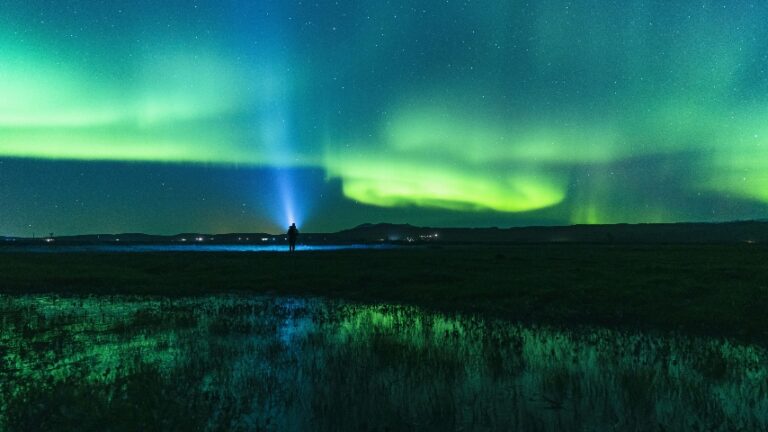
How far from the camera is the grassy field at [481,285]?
61.1 feet

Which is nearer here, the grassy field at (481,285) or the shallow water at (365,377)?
the shallow water at (365,377)

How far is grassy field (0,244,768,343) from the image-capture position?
18.6m

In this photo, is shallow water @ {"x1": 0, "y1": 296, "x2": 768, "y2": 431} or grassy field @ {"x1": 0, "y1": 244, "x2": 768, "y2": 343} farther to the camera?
grassy field @ {"x1": 0, "y1": 244, "x2": 768, "y2": 343}

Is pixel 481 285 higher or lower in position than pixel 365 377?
higher

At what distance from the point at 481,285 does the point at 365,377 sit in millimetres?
17260

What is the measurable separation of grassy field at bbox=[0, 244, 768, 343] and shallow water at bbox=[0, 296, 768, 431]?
3.23m

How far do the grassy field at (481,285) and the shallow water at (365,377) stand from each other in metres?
3.23

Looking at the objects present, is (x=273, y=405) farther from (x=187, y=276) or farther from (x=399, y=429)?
(x=187, y=276)

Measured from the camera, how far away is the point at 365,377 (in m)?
10.4

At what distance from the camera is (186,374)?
10.3 metres

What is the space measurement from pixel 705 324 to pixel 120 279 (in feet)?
102

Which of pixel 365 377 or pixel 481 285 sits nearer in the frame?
pixel 365 377

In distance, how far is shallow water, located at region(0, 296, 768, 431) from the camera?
7.92 meters

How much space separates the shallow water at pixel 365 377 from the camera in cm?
792
